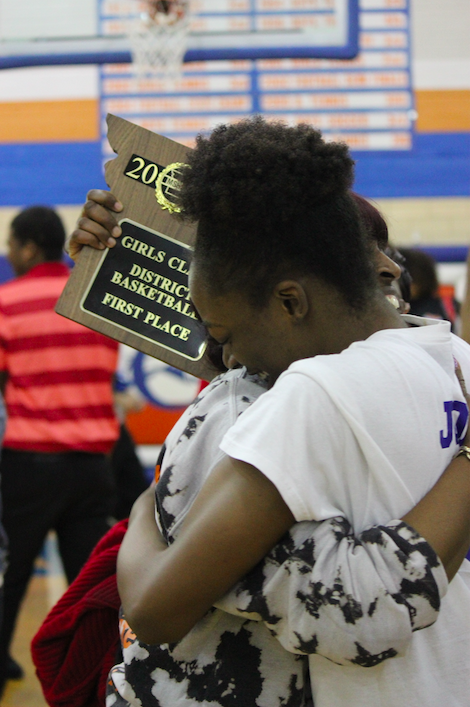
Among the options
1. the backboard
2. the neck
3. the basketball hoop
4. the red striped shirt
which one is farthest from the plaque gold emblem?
the basketball hoop

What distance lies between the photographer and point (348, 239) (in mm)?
889

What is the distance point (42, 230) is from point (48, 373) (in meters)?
0.56

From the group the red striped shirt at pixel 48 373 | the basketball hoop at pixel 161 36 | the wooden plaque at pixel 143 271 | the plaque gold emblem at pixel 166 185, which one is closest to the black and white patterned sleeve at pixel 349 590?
the wooden plaque at pixel 143 271

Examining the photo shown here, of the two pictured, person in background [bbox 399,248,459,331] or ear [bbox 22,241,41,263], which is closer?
ear [bbox 22,241,41,263]

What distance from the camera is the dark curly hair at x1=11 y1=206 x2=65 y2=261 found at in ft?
9.40

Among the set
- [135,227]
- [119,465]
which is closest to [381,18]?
[119,465]

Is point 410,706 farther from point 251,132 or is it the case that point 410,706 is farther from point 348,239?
point 251,132

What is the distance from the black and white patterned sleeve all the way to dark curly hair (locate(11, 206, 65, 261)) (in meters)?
2.27

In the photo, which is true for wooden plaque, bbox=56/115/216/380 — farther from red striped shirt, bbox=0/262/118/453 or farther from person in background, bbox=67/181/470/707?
red striped shirt, bbox=0/262/118/453

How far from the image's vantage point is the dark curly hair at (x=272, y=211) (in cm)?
85

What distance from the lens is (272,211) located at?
2.78 feet

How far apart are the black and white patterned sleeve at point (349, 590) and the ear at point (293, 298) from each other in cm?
24

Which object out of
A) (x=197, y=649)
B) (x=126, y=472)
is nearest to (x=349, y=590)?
(x=197, y=649)

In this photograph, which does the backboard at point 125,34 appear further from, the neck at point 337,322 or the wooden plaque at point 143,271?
the neck at point 337,322
